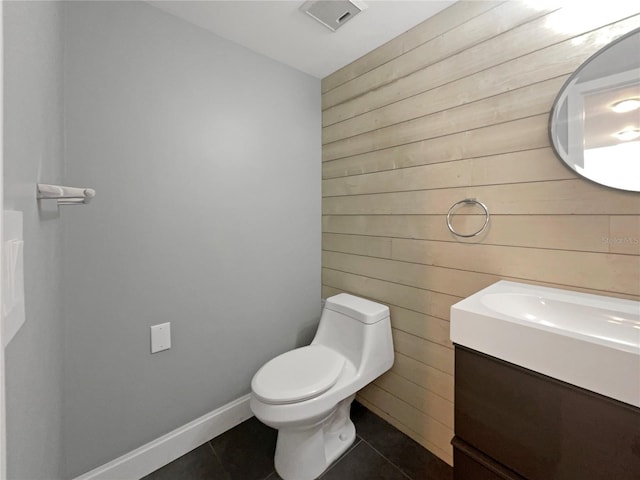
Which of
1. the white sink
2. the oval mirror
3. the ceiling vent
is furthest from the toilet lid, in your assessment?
the ceiling vent

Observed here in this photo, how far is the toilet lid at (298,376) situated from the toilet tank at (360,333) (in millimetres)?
82

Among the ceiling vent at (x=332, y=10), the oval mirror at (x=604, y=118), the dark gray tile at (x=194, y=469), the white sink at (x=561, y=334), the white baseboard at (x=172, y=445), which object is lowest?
the dark gray tile at (x=194, y=469)

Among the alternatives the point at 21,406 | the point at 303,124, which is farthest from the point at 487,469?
the point at 303,124

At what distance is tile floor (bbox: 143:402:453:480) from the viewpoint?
1340 millimetres

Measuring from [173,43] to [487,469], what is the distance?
84.6 inches

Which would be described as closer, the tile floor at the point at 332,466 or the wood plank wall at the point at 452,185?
the wood plank wall at the point at 452,185

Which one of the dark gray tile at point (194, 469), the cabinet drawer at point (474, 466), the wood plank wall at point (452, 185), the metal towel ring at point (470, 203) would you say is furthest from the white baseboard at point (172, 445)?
the metal towel ring at point (470, 203)

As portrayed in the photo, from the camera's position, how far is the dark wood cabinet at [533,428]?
61 centimetres

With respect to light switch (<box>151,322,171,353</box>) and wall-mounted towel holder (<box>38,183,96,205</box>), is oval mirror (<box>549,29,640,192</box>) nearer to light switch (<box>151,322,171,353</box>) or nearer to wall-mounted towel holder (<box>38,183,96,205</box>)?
wall-mounted towel holder (<box>38,183,96,205</box>)

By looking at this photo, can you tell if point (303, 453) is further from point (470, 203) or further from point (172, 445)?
point (470, 203)

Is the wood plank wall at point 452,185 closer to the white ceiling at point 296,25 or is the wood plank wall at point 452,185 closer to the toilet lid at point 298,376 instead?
the white ceiling at point 296,25

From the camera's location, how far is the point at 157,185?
1.37 metres

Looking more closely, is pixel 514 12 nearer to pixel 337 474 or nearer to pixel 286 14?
pixel 286 14

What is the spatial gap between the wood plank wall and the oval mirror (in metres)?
0.04
